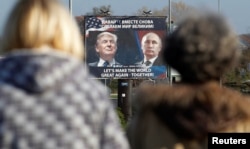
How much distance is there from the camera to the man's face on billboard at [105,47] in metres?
28.8

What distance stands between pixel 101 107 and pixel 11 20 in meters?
0.49

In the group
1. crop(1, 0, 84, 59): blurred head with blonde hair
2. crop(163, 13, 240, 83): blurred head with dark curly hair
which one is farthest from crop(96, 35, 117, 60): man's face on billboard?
crop(1, 0, 84, 59): blurred head with blonde hair

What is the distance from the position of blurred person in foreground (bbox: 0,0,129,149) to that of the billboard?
2571 centimetres

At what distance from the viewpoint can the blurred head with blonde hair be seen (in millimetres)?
2869

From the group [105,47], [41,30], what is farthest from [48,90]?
[105,47]

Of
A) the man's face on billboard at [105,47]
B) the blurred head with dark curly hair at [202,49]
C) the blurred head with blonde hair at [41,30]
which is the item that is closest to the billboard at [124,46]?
the man's face on billboard at [105,47]

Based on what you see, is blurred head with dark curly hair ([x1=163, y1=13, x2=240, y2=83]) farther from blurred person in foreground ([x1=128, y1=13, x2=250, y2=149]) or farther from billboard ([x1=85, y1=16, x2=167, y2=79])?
billboard ([x1=85, y1=16, x2=167, y2=79])

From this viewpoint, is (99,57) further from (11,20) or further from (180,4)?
(180,4)

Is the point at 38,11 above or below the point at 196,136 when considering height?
above

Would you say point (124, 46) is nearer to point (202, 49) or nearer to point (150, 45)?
point (150, 45)

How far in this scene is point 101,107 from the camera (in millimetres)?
2877

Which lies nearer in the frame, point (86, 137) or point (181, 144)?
point (86, 137)

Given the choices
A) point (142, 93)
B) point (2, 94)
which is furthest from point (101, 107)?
point (142, 93)

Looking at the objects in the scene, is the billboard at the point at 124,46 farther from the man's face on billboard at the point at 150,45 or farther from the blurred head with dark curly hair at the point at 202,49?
the blurred head with dark curly hair at the point at 202,49
